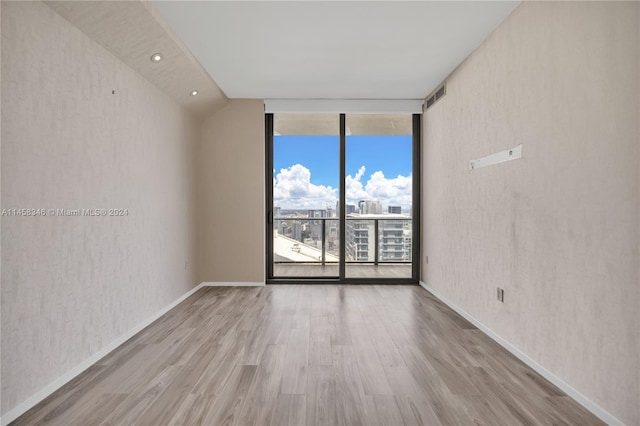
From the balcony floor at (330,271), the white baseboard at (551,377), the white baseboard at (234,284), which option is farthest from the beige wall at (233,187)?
the white baseboard at (551,377)

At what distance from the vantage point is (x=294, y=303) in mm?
3988

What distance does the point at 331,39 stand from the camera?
301 cm

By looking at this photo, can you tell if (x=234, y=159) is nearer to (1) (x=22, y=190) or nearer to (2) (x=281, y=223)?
(2) (x=281, y=223)

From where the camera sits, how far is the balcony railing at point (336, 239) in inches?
206

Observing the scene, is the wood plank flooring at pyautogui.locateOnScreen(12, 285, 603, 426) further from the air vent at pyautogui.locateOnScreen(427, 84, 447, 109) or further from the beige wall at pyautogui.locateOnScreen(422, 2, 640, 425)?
the air vent at pyautogui.locateOnScreen(427, 84, 447, 109)

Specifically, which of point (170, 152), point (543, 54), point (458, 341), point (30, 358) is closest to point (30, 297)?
point (30, 358)

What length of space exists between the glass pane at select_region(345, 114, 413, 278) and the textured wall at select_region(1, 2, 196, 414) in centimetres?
271

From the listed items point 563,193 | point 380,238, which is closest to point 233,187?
point 380,238

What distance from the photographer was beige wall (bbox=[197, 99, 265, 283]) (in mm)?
4820

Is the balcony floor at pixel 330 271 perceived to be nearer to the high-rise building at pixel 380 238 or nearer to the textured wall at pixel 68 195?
the high-rise building at pixel 380 238

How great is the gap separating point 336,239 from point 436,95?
2426 millimetres

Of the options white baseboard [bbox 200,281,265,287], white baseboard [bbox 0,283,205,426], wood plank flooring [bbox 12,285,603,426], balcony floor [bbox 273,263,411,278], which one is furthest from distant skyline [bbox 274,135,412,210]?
white baseboard [bbox 0,283,205,426]

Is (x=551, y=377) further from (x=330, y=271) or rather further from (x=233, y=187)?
(x=233, y=187)

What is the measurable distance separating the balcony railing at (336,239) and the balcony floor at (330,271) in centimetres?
8
